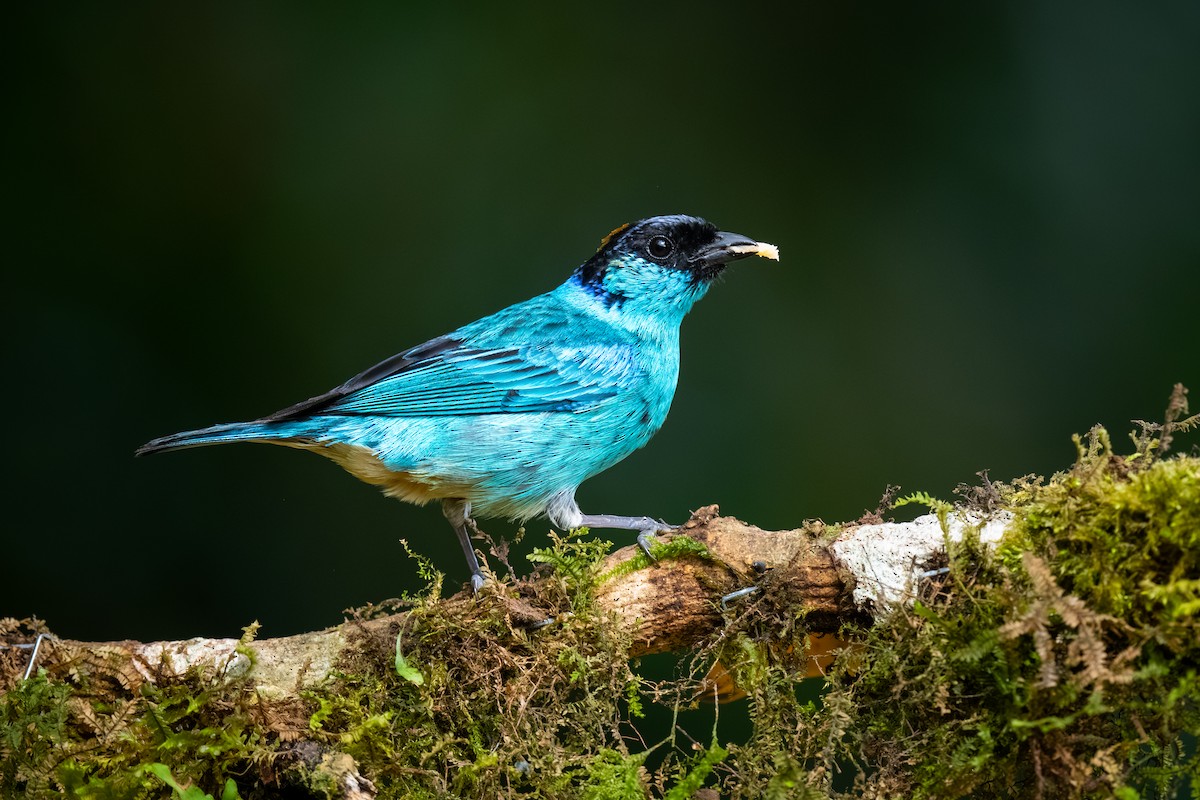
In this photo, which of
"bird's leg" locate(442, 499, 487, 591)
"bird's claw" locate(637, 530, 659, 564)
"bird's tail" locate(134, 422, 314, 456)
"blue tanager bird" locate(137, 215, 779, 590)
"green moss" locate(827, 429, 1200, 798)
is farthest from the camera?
"bird's leg" locate(442, 499, 487, 591)

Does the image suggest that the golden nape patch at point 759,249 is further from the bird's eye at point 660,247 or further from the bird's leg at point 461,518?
the bird's leg at point 461,518

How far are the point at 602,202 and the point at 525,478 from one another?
2201 mm

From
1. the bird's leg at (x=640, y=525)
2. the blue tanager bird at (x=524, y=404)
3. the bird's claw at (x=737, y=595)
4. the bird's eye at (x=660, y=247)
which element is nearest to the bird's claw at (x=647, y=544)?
the bird's leg at (x=640, y=525)

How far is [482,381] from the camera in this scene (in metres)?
3.47

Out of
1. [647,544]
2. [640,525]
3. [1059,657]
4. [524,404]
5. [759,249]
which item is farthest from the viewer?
[759,249]

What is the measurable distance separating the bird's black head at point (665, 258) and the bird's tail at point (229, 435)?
50.5 inches

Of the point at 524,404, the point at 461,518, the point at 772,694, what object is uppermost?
the point at 524,404

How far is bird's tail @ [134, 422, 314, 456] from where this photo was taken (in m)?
3.12

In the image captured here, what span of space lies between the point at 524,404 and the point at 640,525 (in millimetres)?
641

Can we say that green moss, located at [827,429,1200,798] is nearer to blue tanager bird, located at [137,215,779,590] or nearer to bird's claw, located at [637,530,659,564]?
bird's claw, located at [637,530,659,564]

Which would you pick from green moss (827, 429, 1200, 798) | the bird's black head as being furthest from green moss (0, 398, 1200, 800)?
the bird's black head

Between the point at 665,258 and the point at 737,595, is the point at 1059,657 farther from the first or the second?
the point at 665,258

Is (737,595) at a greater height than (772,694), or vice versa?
(737,595)

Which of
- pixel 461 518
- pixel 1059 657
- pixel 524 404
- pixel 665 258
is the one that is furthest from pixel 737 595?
pixel 665 258
